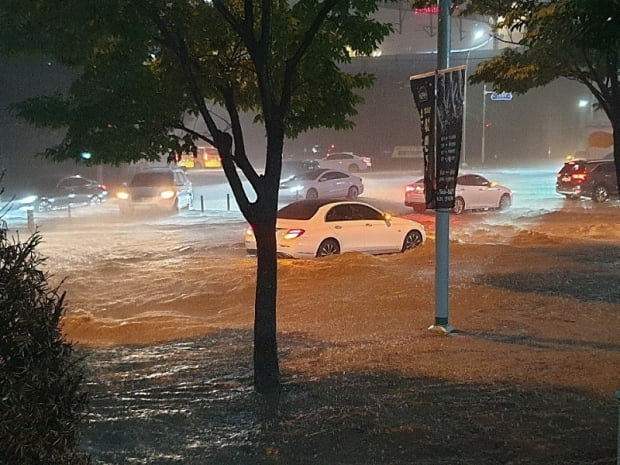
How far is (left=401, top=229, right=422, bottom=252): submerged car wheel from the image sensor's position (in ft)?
62.2

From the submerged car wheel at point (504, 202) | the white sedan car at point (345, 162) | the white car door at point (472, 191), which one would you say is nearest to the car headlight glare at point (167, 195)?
the white car door at point (472, 191)

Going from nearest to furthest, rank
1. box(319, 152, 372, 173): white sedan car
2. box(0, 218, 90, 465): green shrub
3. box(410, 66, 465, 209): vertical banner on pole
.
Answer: box(0, 218, 90, 465): green shrub, box(410, 66, 465, 209): vertical banner on pole, box(319, 152, 372, 173): white sedan car

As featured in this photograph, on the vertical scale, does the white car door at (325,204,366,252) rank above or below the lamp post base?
above

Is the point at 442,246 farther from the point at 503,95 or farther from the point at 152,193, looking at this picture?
the point at 503,95

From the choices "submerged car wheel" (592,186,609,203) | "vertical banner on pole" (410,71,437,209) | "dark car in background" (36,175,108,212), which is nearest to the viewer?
"vertical banner on pole" (410,71,437,209)

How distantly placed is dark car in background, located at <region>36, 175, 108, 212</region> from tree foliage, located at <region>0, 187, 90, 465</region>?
33.3m

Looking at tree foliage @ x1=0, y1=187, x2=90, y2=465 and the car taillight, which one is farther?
the car taillight

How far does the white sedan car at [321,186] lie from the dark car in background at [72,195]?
31.3 feet

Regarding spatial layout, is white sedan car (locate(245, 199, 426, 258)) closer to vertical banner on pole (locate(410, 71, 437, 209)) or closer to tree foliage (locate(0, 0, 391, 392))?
vertical banner on pole (locate(410, 71, 437, 209))

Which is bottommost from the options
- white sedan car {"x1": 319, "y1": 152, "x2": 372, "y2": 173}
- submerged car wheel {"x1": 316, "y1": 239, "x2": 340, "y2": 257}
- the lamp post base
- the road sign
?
the lamp post base

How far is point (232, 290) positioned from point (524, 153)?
6452cm

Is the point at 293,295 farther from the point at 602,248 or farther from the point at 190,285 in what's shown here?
the point at 602,248

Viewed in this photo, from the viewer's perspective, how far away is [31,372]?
338cm

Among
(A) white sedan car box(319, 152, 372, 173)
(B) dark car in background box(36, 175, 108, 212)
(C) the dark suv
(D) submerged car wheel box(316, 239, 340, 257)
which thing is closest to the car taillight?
(D) submerged car wheel box(316, 239, 340, 257)
